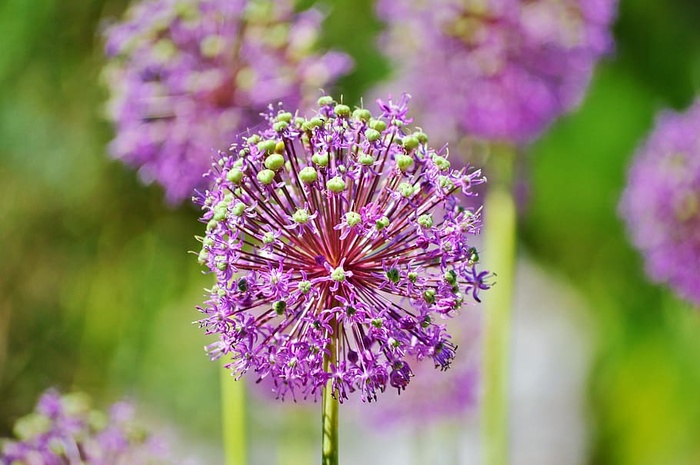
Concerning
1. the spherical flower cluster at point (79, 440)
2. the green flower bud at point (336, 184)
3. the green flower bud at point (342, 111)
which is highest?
the green flower bud at point (342, 111)

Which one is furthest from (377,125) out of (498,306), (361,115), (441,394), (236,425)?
(441,394)

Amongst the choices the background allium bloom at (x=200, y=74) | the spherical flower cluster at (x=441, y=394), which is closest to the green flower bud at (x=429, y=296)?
the background allium bloom at (x=200, y=74)

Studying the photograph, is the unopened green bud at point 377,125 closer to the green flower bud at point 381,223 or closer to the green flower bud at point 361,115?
the green flower bud at point 361,115

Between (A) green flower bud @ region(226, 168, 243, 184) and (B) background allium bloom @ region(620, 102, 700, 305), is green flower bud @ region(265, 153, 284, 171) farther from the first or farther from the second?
(B) background allium bloom @ region(620, 102, 700, 305)

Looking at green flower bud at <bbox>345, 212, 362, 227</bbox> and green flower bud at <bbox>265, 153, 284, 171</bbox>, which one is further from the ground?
green flower bud at <bbox>265, 153, 284, 171</bbox>

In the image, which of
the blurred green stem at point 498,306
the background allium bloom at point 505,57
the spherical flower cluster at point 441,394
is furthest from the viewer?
the spherical flower cluster at point 441,394

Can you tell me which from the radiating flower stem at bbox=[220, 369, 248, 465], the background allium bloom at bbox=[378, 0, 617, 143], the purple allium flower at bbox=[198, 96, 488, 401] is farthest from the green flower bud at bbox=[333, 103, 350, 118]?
the background allium bloom at bbox=[378, 0, 617, 143]
